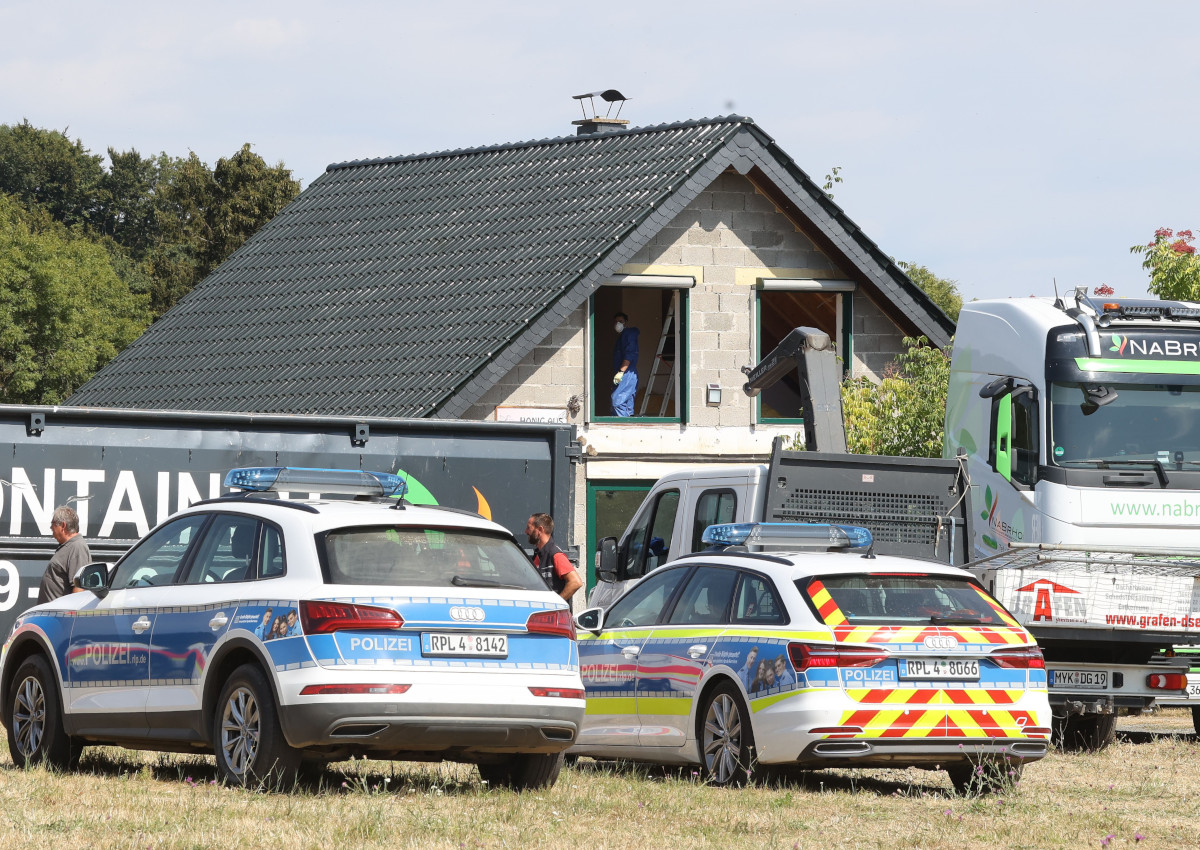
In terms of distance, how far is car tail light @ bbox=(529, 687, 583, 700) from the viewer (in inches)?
393

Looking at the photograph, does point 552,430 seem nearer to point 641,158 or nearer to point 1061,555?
point 1061,555

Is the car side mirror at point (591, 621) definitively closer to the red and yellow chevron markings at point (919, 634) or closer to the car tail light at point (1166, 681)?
the red and yellow chevron markings at point (919, 634)

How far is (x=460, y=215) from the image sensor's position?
28734 millimetres

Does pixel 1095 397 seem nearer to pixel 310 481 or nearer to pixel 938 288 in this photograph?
pixel 310 481

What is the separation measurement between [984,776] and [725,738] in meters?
1.54

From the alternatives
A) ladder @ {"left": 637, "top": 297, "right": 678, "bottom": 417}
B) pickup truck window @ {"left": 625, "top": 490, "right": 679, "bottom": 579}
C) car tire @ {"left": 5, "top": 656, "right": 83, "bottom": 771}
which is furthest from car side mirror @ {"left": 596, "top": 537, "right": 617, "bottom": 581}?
ladder @ {"left": 637, "top": 297, "right": 678, "bottom": 417}

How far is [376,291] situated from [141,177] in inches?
2283

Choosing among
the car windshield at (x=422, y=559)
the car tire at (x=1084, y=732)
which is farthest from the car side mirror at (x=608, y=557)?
the car windshield at (x=422, y=559)

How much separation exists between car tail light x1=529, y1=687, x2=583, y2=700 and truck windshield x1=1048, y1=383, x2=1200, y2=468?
6.38 meters

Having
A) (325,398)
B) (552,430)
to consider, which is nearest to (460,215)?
(325,398)

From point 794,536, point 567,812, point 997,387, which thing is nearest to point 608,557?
point 997,387

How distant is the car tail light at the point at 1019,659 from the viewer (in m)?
11.1

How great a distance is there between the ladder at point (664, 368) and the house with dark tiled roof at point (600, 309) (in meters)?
0.03

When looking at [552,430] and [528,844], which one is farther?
[552,430]
